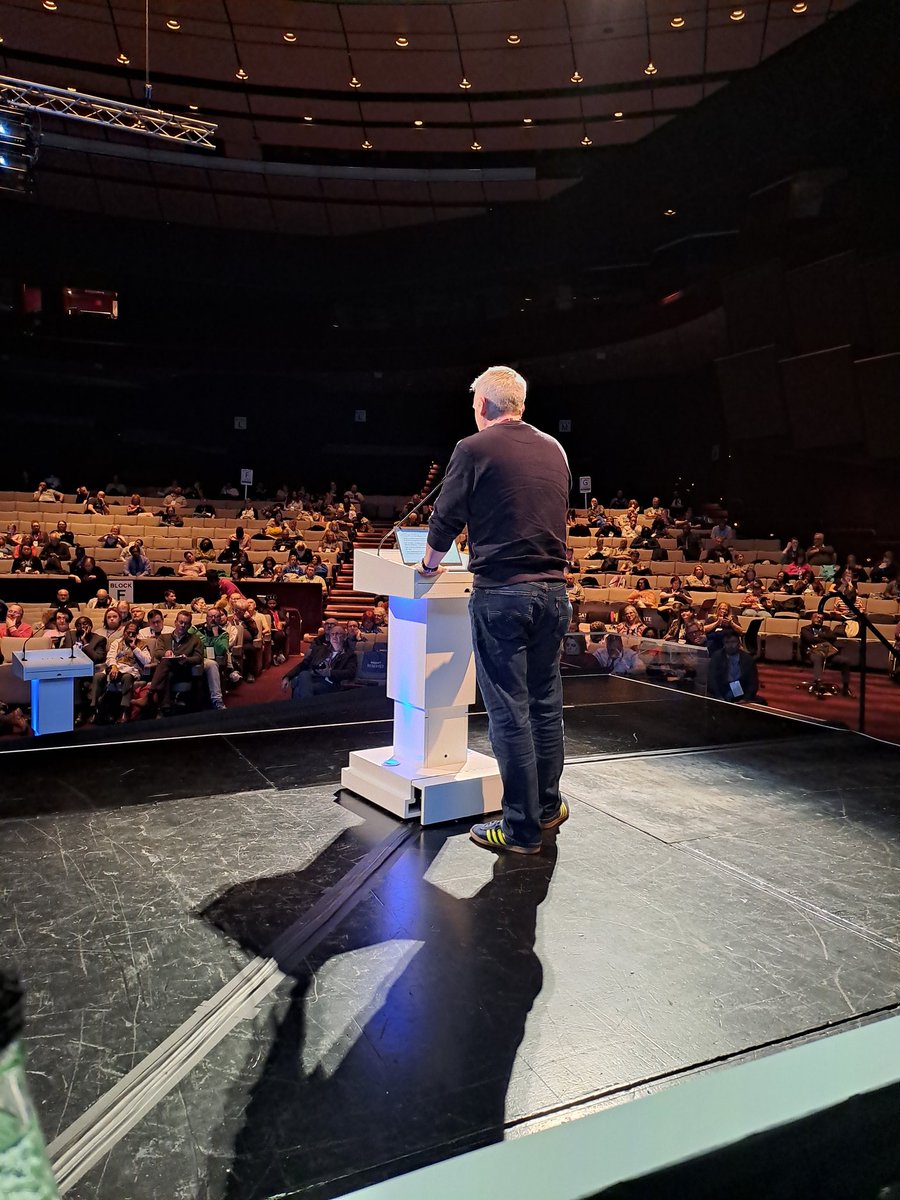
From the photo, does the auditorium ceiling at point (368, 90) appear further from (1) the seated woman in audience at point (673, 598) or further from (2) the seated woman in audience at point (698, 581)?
(1) the seated woman in audience at point (673, 598)

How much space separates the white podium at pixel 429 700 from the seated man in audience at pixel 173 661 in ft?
11.2

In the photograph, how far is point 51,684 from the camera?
4.59 metres

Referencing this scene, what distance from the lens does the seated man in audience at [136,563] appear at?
1007 centimetres

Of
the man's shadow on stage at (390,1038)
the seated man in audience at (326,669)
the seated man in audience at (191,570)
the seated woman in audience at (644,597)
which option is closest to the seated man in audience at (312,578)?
the seated man in audience at (191,570)

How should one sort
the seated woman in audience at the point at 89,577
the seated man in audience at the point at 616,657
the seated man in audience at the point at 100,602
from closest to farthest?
1. the seated man in audience at the point at 616,657
2. the seated man in audience at the point at 100,602
3. the seated woman in audience at the point at 89,577

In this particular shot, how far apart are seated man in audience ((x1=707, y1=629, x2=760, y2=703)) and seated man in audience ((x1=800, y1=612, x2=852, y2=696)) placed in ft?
7.41

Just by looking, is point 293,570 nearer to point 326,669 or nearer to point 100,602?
point 100,602

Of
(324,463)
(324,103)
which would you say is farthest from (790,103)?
(324,463)

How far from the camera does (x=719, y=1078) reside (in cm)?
120

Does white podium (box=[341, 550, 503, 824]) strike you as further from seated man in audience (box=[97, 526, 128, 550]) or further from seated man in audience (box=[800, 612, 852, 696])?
seated man in audience (box=[97, 526, 128, 550])

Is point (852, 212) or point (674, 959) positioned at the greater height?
point (852, 212)

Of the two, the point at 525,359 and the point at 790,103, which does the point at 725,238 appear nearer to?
the point at 790,103

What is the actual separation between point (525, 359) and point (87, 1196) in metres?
17.0

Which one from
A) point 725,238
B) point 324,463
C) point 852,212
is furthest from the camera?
point 324,463
